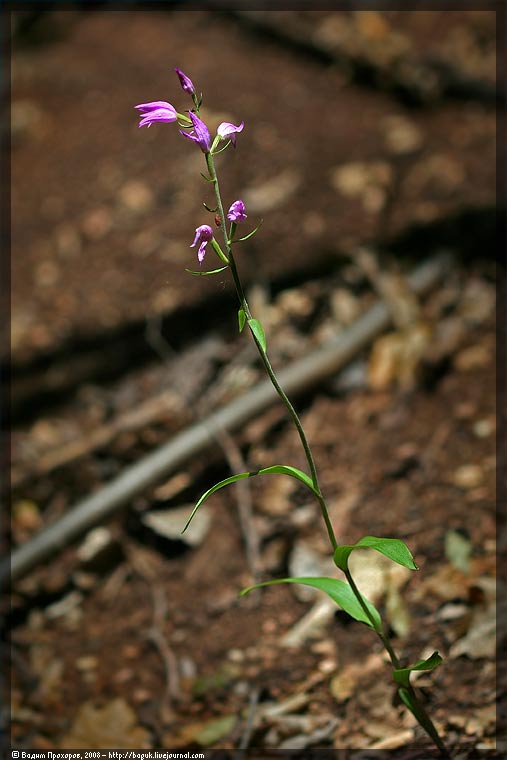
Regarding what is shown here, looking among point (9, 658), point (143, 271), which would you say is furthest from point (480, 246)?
point (9, 658)

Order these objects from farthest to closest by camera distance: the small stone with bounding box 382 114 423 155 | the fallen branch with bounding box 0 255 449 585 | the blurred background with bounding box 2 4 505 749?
the small stone with bounding box 382 114 423 155 → the fallen branch with bounding box 0 255 449 585 → the blurred background with bounding box 2 4 505 749

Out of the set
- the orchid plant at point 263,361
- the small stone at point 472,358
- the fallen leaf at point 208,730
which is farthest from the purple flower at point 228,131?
the small stone at point 472,358

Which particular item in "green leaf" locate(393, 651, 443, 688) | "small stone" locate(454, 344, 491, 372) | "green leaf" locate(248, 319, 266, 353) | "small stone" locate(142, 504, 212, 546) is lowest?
"green leaf" locate(393, 651, 443, 688)

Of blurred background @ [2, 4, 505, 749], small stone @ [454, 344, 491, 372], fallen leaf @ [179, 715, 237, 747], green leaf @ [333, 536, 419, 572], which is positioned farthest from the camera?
small stone @ [454, 344, 491, 372]

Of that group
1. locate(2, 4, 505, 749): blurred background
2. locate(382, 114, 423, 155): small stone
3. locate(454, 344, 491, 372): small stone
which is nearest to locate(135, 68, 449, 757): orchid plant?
locate(2, 4, 505, 749): blurred background

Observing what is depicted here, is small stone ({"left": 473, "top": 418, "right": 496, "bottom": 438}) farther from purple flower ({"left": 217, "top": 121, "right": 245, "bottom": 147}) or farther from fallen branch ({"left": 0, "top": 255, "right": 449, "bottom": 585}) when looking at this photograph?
purple flower ({"left": 217, "top": 121, "right": 245, "bottom": 147})

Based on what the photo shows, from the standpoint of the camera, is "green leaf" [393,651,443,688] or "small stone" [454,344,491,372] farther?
"small stone" [454,344,491,372]

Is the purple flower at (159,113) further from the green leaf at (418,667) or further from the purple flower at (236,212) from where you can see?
the green leaf at (418,667)
